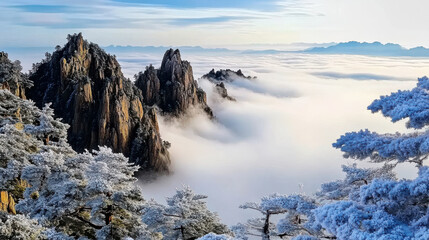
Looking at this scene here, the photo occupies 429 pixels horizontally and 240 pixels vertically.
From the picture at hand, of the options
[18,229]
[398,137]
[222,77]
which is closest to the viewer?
[398,137]

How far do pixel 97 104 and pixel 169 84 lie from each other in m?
28.5

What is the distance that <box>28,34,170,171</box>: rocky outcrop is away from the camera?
69.1 m

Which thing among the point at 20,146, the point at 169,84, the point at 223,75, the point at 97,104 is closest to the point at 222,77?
the point at 223,75

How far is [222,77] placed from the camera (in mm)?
179875

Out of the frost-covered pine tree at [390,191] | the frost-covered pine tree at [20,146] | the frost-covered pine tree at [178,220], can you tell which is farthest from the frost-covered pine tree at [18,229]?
the frost-covered pine tree at [390,191]

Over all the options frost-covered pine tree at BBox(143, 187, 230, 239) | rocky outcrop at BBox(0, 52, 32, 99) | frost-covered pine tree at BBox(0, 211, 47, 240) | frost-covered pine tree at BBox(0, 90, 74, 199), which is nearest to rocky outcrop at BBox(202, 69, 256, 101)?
rocky outcrop at BBox(0, 52, 32, 99)

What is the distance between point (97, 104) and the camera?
7081cm

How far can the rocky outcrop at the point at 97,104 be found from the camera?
6912cm

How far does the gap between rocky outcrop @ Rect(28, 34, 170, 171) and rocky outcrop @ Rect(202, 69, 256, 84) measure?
291 ft

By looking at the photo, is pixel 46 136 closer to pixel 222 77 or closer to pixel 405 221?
pixel 405 221

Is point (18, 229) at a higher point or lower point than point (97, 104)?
higher

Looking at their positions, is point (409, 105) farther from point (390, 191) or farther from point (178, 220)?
point (178, 220)

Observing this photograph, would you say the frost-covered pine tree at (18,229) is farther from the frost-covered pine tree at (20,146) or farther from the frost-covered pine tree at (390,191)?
the frost-covered pine tree at (390,191)

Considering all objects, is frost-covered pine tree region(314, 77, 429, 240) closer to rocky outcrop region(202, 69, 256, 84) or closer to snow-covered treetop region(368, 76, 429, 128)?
snow-covered treetop region(368, 76, 429, 128)
